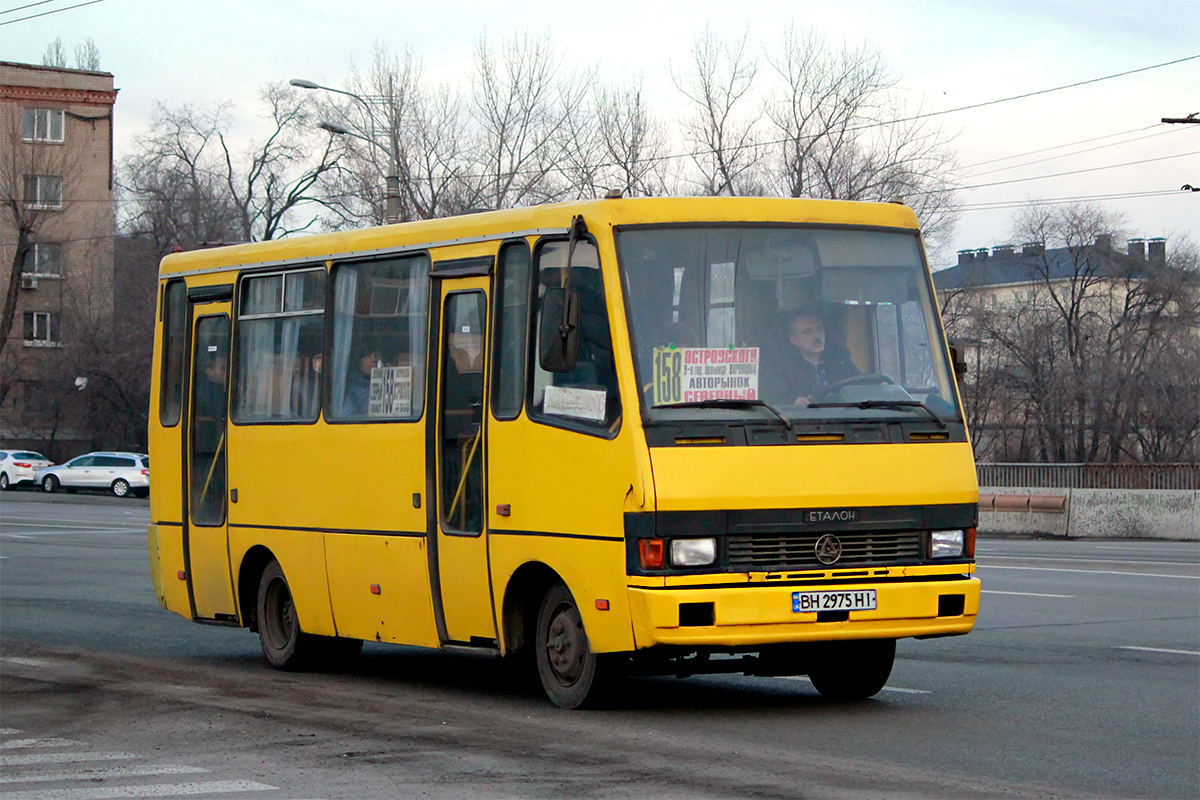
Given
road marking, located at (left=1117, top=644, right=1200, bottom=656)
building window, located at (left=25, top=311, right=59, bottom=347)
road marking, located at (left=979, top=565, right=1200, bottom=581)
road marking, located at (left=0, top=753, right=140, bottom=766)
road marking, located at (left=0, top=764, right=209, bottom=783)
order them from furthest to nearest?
building window, located at (left=25, top=311, right=59, bottom=347) → road marking, located at (left=979, top=565, right=1200, bottom=581) → road marking, located at (left=1117, top=644, right=1200, bottom=656) → road marking, located at (left=0, top=753, right=140, bottom=766) → road marking, located at (left=0, top=764, right=209, bottom=783)

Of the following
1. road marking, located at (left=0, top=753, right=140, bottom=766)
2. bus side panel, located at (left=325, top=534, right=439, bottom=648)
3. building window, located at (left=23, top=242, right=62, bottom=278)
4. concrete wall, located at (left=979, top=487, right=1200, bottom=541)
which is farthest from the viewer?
building window, located at (left=23, top=242, right=62, bottom=278)

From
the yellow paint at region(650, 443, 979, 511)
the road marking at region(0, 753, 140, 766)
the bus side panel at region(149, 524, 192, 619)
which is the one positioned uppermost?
the yellow paint at region(650, 443, 979, 511)

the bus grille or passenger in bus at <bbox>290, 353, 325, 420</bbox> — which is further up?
passenger in bus at <bbox>290, 353, 325, 420</bbox>

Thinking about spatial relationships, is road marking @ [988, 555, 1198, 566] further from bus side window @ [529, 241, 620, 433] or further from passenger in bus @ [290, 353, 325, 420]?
bus side window @ [529, 241, 620, 433]

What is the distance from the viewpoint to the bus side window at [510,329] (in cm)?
959

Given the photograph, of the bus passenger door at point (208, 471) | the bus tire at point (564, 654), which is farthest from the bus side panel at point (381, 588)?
the bus passenger door at point (208, 471)

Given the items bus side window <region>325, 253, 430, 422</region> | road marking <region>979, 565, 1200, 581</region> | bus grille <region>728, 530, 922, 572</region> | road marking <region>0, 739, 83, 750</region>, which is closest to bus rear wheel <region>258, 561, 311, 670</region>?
bus side window <region>325, 253, 430, 422</region>

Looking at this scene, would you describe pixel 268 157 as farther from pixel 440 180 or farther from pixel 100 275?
pixel 440 180

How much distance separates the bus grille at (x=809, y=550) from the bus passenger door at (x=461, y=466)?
1784mm

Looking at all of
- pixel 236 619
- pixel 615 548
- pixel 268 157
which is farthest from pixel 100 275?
pixel 615 548

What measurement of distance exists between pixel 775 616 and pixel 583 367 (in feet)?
5.50

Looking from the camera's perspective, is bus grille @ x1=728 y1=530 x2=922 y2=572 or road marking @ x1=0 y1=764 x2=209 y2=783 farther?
bus grille @ x1=728 y1=530 x2=922 y2=572

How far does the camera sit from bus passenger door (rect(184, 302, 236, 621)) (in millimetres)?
12531

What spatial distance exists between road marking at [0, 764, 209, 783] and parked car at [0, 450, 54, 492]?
55.9 metres
